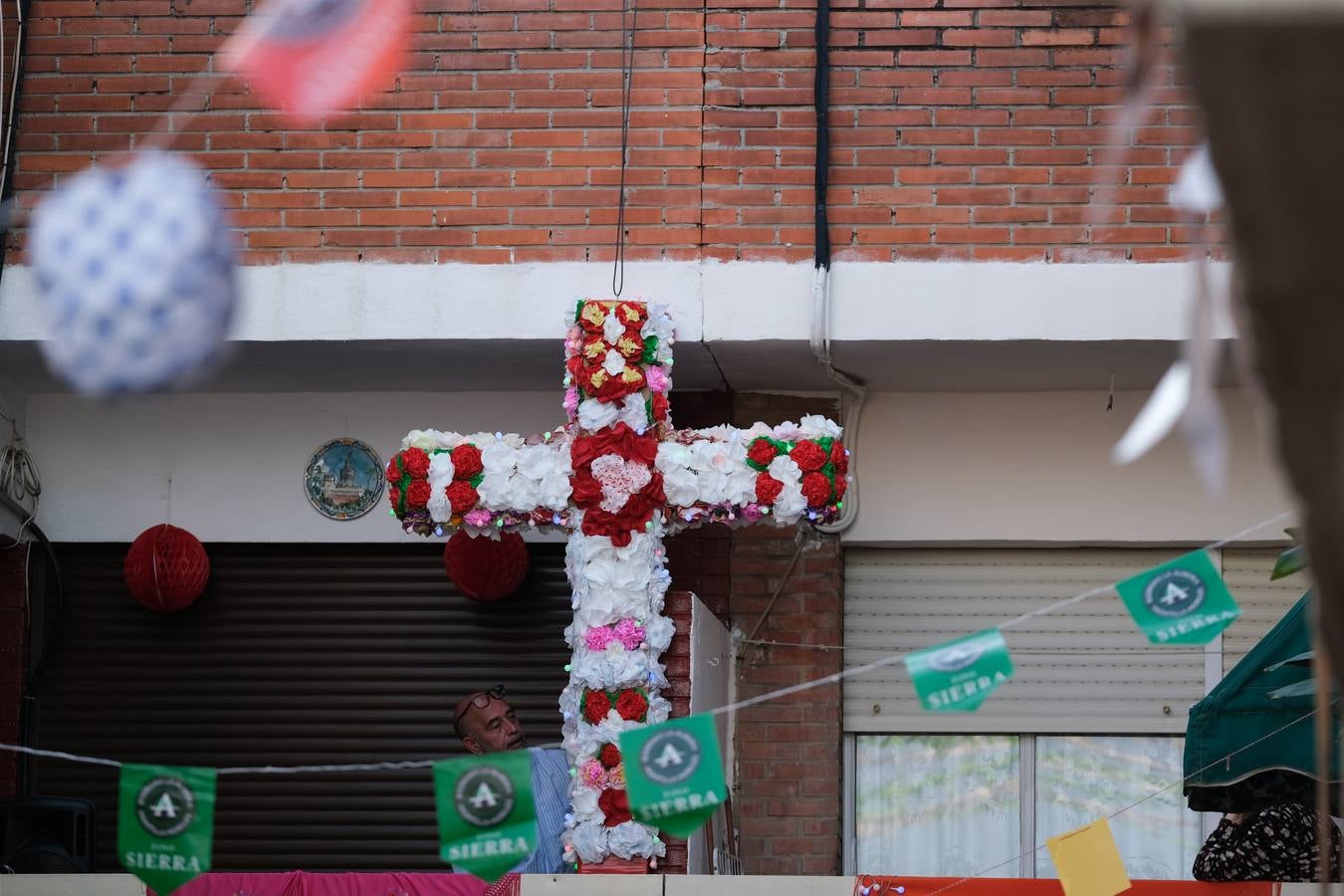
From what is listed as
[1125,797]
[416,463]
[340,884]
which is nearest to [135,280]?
[416,463]

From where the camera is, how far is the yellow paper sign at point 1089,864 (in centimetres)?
567

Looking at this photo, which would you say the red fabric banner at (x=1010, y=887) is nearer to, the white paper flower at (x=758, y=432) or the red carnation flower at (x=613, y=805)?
the red carnation flower at (x=613, y=805)

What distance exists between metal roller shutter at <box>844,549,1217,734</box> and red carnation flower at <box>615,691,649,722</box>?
1800mm

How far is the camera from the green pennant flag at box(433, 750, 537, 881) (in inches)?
210

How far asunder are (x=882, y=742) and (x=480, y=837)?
3266 millimetres

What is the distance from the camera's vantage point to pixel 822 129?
24.5ft

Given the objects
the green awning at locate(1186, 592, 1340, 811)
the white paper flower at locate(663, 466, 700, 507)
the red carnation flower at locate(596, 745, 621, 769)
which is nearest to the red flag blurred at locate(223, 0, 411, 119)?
the white paper flower at locate(663, 466, 700, 507)

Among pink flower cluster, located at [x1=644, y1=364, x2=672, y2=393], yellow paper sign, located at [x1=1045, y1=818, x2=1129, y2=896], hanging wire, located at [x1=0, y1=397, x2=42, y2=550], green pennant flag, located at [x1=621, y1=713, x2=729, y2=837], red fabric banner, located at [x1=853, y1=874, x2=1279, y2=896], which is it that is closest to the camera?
green pennant flag, located at [x1=621, y1=713, x2=729, y2=837]

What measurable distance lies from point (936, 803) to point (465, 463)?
2.94 m

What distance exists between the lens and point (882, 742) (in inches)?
323

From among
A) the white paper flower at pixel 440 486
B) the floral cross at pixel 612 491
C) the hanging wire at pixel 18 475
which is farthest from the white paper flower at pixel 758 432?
the hanging wire at pixel 18 475

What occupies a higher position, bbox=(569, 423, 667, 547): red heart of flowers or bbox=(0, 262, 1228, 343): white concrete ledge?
bbox=(0, 262, 1228, 343): white concrete ledge

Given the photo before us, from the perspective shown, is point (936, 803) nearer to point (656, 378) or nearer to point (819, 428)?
point (819, 428)

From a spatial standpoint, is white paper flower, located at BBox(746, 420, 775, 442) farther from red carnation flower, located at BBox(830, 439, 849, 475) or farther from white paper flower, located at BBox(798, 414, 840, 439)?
red carnation flower, located at BBox(830, 439, 849, 475)
